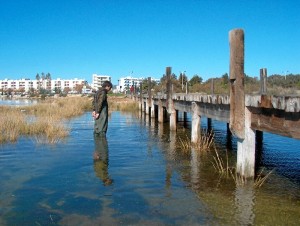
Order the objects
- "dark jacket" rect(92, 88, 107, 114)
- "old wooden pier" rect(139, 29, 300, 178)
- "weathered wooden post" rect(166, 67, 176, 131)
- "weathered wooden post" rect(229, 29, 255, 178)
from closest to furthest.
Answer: "old wooden pier" rect(139, 29, 300, 178), "weathered wooden post" rect(229, 29, 255, 178), "dark jacket" rect(92, 88, 107, 114), "weathered wooden post" rect(166, 67, 176, 131)

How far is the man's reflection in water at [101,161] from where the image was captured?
7.61 metres

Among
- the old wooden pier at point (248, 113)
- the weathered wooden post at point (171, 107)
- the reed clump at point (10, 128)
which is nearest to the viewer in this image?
the old wooden pier at point (248, 113)

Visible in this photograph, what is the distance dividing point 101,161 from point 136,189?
9.04ft

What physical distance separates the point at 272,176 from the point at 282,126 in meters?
2.32

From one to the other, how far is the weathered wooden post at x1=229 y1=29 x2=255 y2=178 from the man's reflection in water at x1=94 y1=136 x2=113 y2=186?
269 centimetres

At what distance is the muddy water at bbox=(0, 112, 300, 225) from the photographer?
536 cm

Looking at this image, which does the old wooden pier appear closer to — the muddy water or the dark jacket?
the muddy water

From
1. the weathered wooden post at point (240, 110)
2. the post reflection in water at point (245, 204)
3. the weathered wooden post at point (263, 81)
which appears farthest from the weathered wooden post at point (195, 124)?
the post reflection in water at point (245, 204)

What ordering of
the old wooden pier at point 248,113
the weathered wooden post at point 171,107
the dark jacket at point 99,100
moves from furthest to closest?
the weathered wooden post at point 171,107, the dark jacket at point 99,100, the old wooden pier at point 248,113

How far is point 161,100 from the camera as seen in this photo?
67.2ft

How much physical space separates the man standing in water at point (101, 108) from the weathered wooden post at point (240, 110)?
467 cm

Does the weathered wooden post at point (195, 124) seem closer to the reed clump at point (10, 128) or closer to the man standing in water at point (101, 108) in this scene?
the man standing in water at point (101, 108)

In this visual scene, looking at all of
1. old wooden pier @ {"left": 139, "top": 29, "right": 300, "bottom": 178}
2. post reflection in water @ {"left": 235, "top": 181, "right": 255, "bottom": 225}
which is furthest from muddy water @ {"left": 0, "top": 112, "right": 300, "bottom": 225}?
old wooden pier @ {"left": 139, "top": 29, "right": 300, "bottom": 178}

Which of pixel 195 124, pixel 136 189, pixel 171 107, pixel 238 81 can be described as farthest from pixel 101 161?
pixel 171 107
